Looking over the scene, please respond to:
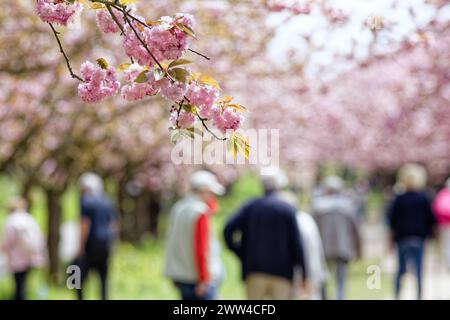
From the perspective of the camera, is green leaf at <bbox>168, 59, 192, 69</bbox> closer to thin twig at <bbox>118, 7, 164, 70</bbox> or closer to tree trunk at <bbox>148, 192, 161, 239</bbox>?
thin twig at <bbox>118, 7, 164, 70</bbox>

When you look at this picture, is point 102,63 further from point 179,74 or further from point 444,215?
point 444,215

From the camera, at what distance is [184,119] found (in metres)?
3.63

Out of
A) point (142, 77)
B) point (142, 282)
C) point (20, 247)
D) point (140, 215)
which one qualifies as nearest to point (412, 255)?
point (20, 247)

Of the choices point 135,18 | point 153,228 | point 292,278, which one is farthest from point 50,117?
point 153,228

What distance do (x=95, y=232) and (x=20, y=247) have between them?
94 cm

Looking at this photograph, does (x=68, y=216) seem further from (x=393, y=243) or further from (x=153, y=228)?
(x=393, y=243)

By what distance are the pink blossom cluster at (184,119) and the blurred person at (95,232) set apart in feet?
23.9

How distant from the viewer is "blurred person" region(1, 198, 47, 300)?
1084cm

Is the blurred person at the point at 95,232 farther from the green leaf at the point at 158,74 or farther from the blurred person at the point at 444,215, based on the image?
the green leaf at the point at 158,74

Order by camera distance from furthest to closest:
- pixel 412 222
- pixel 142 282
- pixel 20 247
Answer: pixel 142 282
pixel 412 222
pixel 20 247

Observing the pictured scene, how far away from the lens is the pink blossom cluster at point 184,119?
3.62m

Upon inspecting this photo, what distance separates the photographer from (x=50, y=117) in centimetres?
1049

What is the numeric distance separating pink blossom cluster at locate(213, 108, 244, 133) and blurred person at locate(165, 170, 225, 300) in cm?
437
